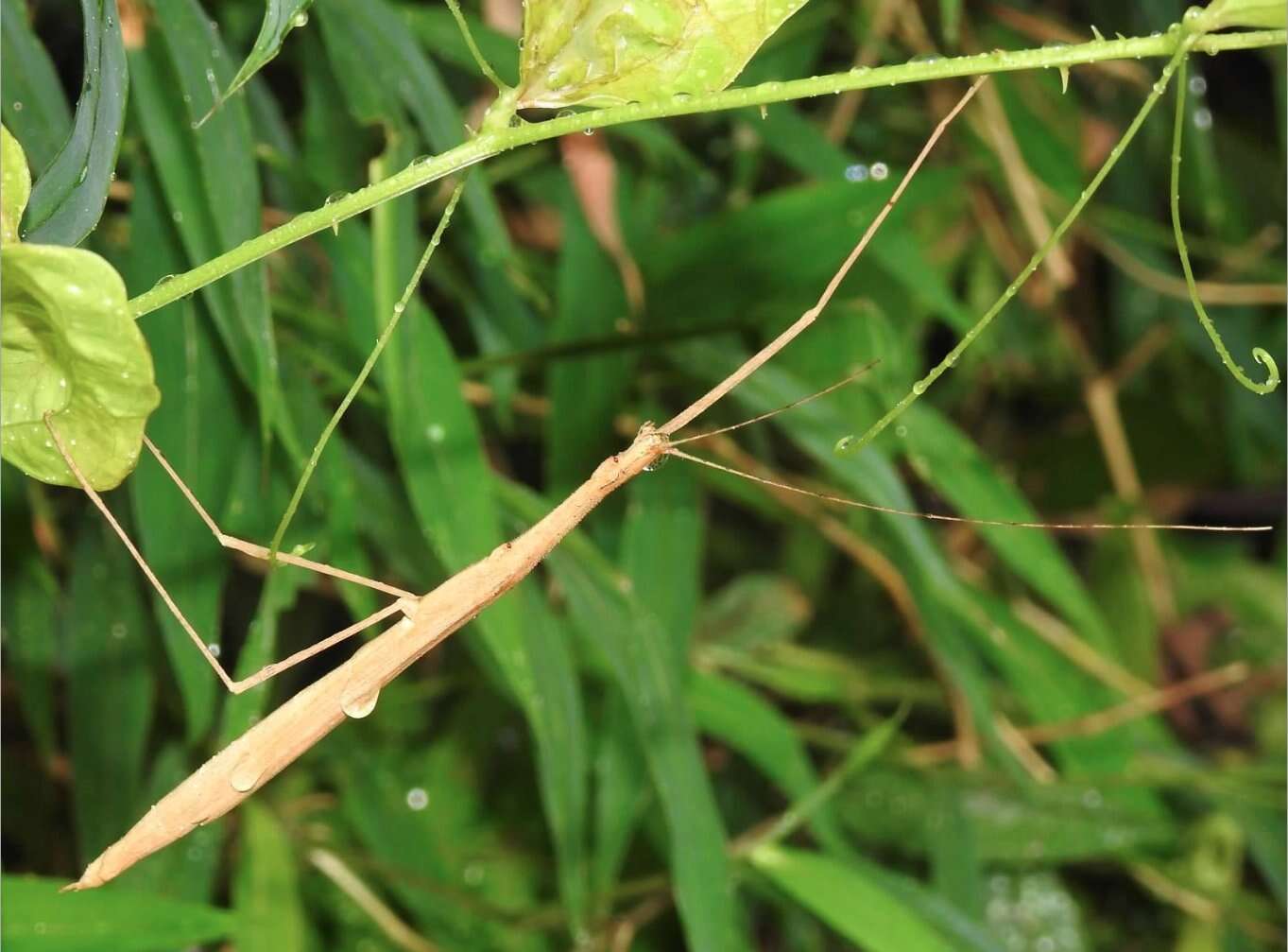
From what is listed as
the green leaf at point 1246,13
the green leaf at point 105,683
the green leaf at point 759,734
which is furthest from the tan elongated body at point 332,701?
the green leaf at point 759,734

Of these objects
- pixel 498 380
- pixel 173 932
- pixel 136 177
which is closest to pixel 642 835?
pixel 498 380

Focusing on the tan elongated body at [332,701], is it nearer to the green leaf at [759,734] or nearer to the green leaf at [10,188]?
the green leaf at [10,188]

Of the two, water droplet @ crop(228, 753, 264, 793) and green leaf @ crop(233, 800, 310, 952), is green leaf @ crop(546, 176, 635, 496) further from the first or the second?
water droplet @ crop(228, 753, 264, 793)

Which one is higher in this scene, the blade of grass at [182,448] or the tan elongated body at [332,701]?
the tan elongated body at [332,701]

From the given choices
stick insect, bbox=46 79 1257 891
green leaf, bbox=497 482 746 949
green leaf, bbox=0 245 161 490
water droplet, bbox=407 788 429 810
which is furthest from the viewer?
water droplet, bbox=407 788 429 810

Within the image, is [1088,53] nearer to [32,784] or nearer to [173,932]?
[173,932]

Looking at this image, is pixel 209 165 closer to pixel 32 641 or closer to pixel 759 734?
pixel 32 641

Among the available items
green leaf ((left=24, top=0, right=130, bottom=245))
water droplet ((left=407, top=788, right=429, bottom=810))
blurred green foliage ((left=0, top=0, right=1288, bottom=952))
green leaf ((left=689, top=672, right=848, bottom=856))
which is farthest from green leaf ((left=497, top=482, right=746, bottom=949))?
green leaf ((left=24, top=0, right=130, bottom=245))
